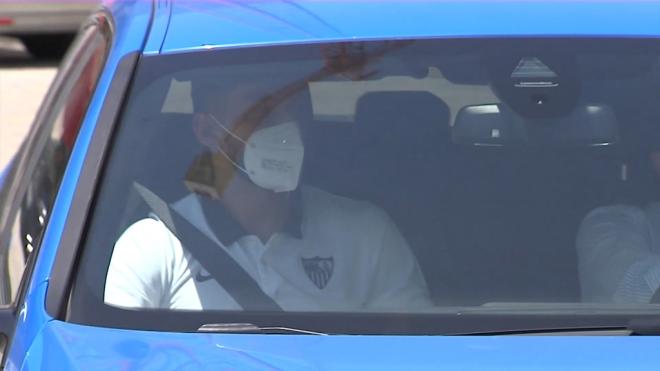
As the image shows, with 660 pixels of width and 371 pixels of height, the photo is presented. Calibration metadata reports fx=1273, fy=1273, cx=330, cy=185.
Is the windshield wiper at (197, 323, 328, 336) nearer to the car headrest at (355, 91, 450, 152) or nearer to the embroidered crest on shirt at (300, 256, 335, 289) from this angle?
the embroidered crest on shirt at (300, 256, 335, 289)

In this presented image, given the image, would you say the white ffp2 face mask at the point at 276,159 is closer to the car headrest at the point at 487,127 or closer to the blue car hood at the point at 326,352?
the car headrest at the point at 487,127

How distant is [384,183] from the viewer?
8.82ft

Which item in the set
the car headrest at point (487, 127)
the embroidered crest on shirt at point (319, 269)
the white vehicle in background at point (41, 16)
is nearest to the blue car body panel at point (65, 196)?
the embroidered crest on shirt at point (319, 269)

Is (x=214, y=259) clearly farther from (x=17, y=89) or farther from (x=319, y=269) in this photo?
(x=17, y=89)

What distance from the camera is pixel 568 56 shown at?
9.27 feet

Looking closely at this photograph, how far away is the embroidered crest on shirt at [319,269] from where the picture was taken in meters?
2.57

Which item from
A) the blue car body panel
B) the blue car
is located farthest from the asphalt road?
the blue car

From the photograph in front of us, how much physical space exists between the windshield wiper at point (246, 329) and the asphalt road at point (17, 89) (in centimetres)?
588

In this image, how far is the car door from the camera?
3.15 m

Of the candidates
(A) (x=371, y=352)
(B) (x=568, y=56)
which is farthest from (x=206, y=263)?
(B) (x=568, y=56)

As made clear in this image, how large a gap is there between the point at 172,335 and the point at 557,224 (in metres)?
0.85

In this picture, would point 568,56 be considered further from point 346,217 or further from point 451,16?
point 346,217

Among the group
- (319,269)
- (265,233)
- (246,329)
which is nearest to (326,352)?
(246,329)

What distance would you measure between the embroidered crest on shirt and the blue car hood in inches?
12.5
